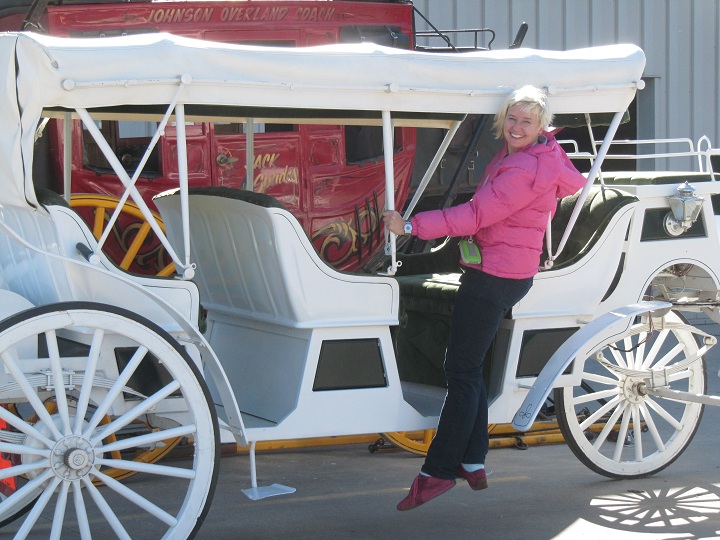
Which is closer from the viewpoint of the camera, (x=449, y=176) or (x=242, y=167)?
(x=242, y=167)

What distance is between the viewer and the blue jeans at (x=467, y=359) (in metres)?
4.16

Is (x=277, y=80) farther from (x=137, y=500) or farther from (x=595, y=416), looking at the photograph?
(x=595, y=416)

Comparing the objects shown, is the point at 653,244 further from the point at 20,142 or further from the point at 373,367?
the point at 20,142

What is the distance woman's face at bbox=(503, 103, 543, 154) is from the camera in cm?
410

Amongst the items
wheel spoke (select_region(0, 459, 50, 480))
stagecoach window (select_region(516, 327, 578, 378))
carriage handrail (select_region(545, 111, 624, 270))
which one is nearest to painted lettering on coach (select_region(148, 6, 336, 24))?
carriage handrail (select_region(545, 111, 624, 270))

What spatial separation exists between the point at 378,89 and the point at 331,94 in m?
0.18

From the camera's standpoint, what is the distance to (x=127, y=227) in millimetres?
6414

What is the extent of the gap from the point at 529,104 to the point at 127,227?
3.07 metres

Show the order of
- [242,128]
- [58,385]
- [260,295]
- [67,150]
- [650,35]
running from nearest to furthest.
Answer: [58,385] < [260,295] < [67,150] < [242,128] < [650,35]

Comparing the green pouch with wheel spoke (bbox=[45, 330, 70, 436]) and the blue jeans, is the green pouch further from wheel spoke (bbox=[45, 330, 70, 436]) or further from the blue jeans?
wheel spoke (bbox=[45, 330, 70, 436])

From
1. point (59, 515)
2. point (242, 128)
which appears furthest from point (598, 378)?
point (242, 128)

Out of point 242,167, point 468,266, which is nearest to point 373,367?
point 468,266

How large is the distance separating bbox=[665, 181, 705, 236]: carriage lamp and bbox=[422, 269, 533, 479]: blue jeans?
111cm

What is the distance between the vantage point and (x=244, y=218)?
13.8ft
